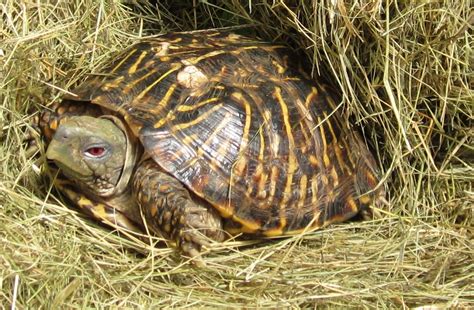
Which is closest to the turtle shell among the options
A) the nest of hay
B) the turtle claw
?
the nest of hay

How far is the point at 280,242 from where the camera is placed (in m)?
3.05

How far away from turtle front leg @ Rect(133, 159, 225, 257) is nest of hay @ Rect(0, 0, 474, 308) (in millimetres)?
89

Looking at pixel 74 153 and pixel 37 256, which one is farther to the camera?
pixel 74 153

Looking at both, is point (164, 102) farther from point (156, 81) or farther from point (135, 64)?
point (135, 64)

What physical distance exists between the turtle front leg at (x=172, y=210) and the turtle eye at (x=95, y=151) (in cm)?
16

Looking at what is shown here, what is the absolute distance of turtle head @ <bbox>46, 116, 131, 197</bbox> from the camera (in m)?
2.84

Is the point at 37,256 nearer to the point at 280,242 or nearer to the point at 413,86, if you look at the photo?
the point at 280,242

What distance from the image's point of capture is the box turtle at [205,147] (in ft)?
9.36

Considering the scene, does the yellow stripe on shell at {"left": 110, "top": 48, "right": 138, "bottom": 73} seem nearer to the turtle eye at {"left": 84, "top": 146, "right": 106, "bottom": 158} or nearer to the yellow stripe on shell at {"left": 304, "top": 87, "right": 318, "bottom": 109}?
the turtle eye at {"left": 84, "top": 146, "right": 106, "bottom": 158}

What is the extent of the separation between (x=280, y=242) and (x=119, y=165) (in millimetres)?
752

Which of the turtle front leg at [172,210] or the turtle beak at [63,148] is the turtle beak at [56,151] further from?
the turtle front leg at [172,210]

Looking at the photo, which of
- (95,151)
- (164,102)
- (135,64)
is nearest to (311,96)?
(164,102)

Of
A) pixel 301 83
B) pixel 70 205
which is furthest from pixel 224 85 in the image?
pixel 70 205

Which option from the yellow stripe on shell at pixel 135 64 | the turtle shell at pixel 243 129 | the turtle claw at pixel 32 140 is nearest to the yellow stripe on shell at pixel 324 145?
the turtle shell at pixel 243 129
